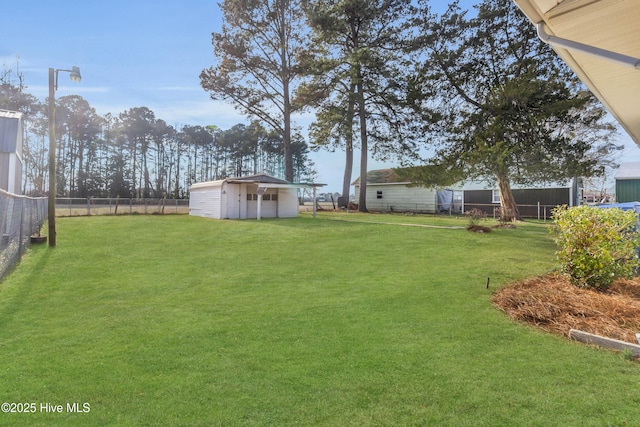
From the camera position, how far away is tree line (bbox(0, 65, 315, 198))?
33.9 m

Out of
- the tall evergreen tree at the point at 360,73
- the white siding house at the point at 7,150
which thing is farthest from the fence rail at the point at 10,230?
the tall evergreen tree at the point at 360,73

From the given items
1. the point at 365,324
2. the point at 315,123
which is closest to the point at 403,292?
the point at 365,324

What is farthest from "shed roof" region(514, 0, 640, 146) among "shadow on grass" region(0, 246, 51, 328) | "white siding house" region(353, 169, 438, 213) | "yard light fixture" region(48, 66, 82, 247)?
"white siding house" region(353, 169, 438, 213)

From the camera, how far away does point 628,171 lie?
59.4 ft

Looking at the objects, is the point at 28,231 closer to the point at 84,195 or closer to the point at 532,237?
the point at 532,237

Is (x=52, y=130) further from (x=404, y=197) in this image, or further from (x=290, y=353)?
(x=404, y=197)

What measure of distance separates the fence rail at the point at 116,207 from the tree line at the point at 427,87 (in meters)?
10.4

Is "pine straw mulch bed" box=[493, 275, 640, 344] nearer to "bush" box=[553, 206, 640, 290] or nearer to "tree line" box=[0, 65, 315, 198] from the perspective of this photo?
"bush" box=[553, 206, 640, 290]

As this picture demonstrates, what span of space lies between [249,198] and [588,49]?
18.3 m

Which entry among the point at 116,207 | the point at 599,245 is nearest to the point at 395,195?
the point at 116,207

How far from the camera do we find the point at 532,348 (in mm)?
3438

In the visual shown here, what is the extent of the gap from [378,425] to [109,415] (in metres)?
1.81

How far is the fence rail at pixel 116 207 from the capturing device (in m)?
21.0

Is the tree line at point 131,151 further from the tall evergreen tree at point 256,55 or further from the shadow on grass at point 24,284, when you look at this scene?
the shadow on grass at point 24,284
